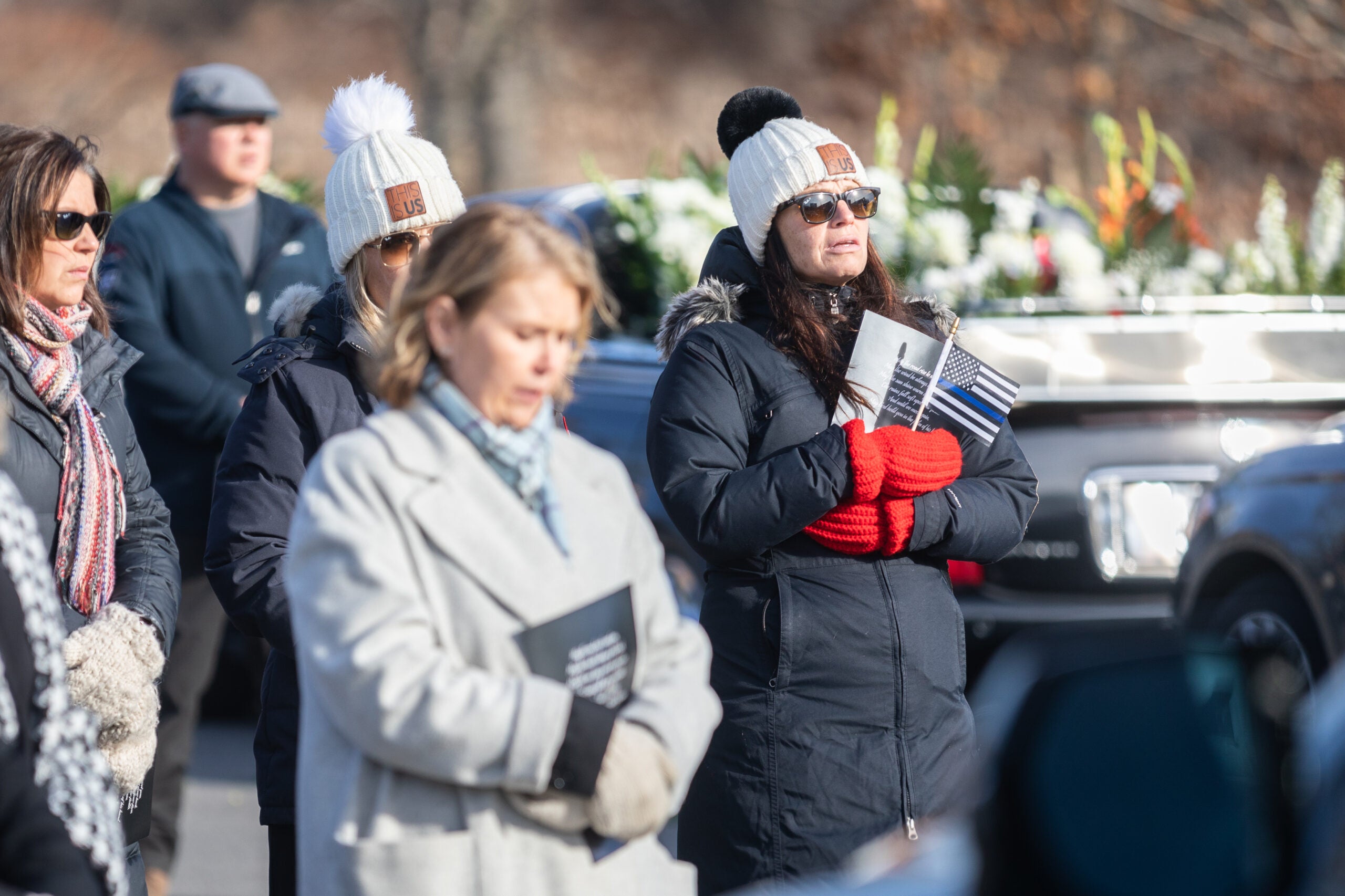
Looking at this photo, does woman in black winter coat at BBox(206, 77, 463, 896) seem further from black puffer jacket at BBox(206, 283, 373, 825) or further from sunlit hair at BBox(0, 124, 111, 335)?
sunlit hair at BBox(0, 124, 111, 335)

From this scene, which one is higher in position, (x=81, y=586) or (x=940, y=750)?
(x=81, y=586)

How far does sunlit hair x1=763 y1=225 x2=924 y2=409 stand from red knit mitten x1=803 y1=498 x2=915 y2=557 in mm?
234

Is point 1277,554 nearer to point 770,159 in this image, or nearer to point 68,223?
point 770,159

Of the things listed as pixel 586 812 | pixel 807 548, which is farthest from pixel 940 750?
pixel 586 812

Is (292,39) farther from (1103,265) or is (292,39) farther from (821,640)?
(821,640)

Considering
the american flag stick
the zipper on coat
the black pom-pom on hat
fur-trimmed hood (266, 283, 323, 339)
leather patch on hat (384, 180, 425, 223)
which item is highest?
the black pom-pom on hat

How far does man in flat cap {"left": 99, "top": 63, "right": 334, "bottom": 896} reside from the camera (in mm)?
4898

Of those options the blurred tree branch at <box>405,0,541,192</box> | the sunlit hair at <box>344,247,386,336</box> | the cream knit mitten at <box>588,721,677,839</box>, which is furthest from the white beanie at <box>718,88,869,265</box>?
the blurred tree branch at <box>405,0,541,192</box>

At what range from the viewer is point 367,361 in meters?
3.05

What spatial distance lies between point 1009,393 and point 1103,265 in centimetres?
434

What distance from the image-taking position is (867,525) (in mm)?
3158

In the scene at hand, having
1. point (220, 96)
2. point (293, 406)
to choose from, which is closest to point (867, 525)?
point (293, 406)

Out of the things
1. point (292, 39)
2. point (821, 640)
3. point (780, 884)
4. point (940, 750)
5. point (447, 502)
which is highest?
point (292, 39)

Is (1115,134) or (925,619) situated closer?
(925,619)
